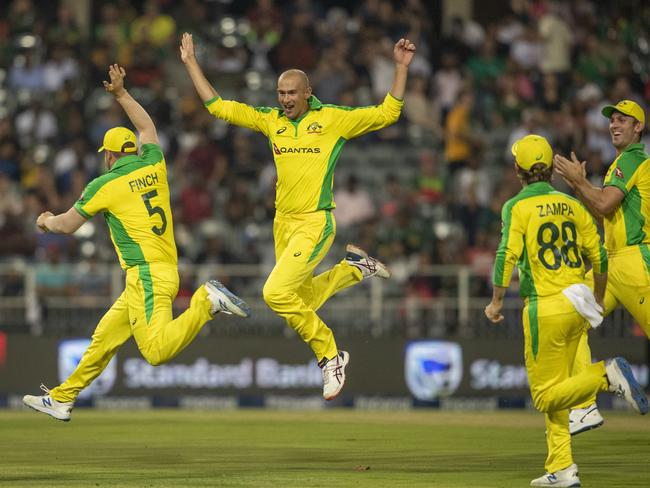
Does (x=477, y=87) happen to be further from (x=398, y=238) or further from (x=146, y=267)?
(x=146, y=267)

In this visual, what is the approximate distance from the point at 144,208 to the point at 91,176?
9.48 meters

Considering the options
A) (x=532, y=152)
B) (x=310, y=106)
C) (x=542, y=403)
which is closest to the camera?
(x=542, y=403)

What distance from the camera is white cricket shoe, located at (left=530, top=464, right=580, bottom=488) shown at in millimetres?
10164

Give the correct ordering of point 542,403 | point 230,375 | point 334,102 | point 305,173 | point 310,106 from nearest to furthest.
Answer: point 542,403 < point 305,173 < point 310,106 < point 230,375 < point 334,102

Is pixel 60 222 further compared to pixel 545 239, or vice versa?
pixel 60 222

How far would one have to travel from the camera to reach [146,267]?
12609 mm

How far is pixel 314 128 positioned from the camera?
1270 cm

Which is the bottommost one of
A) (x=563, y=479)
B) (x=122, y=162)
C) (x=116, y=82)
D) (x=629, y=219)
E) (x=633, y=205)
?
(x=563, y=479)

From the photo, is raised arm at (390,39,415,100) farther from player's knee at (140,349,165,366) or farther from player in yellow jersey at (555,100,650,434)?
player's knee at (140,349,165,366)

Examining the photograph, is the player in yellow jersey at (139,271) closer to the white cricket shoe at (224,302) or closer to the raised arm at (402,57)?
the white cricket shoe at (224,302)

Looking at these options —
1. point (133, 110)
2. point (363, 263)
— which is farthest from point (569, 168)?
point (133, 110)

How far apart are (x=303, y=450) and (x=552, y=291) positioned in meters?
3.56

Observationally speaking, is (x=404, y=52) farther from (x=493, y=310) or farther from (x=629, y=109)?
(x=493, y=310)

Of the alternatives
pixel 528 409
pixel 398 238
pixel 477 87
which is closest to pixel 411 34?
pixel 477 87
